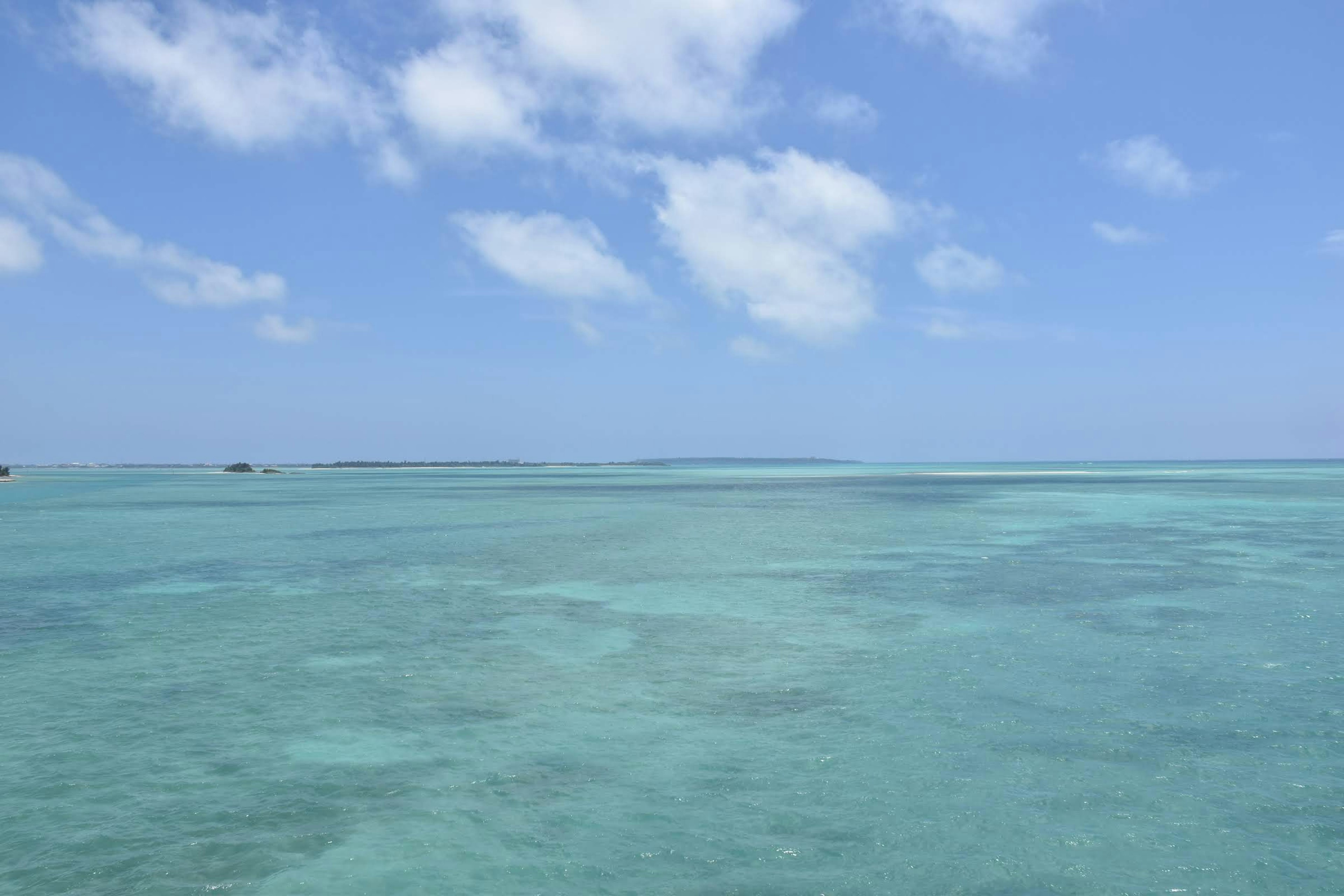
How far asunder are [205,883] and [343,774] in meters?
2.45

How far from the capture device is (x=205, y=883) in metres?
7.20

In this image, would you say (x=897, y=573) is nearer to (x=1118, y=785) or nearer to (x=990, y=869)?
(x=1118, y=785)

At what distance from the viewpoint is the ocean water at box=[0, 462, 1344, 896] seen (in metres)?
7.59

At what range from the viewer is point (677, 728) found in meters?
11.1

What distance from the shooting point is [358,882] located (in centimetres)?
729

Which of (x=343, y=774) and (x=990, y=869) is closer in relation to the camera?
(x=990, y=869)

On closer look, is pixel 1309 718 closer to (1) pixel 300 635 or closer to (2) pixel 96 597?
(1) pixel 300 635

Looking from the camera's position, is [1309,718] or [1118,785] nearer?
[1118,785]

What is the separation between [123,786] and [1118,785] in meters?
10.7

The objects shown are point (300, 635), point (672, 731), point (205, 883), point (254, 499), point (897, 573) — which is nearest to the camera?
point (205, 883)

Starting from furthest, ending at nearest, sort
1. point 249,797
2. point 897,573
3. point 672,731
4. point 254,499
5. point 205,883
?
point 254,499, point 897,573, point 672,731, point 249,797, point 205,883

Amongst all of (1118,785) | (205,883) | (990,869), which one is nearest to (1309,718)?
(1118,785)

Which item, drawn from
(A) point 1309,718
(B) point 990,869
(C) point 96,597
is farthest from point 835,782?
(C) point 96,597

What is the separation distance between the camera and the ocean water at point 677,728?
7590 mm
